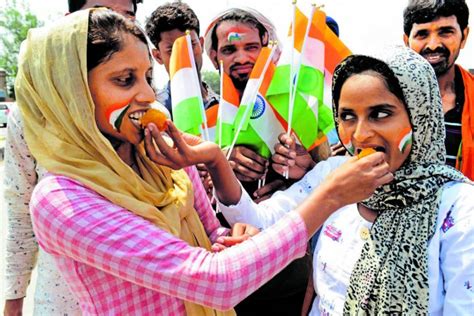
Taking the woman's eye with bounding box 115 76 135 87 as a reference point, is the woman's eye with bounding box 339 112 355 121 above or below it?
below

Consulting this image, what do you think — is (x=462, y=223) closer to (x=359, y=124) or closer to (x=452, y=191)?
(x=452, y=191)

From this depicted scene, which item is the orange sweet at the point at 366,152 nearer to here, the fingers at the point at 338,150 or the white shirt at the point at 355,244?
the white shirt at the point at 355,244

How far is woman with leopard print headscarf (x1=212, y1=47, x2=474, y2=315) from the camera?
1.39 m

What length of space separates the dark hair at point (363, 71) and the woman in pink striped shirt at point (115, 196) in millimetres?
332

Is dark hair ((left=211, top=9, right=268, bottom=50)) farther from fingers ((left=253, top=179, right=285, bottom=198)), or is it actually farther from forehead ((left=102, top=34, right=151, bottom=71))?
forehead ((left=102, top=34, right=151, bottom=71))

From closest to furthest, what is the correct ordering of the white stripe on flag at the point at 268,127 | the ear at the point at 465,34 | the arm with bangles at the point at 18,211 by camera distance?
the arm with bangles at the point at 18,211
the white stripe on flag at the point at 268,127
the ear at the point at 465,34

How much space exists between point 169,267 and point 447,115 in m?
2.28

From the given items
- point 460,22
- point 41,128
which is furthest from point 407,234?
point 460,22

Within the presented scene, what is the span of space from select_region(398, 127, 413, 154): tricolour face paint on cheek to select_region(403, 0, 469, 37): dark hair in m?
1.66

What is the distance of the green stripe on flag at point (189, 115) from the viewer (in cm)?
225

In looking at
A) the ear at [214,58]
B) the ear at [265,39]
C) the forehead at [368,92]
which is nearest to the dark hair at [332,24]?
the ear at [265,39]

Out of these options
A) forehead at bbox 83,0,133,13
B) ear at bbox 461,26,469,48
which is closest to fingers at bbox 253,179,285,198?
forehead at bbox 83,0,133,13

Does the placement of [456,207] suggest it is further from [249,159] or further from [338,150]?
[338,150]

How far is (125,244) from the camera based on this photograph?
1.17 metres
